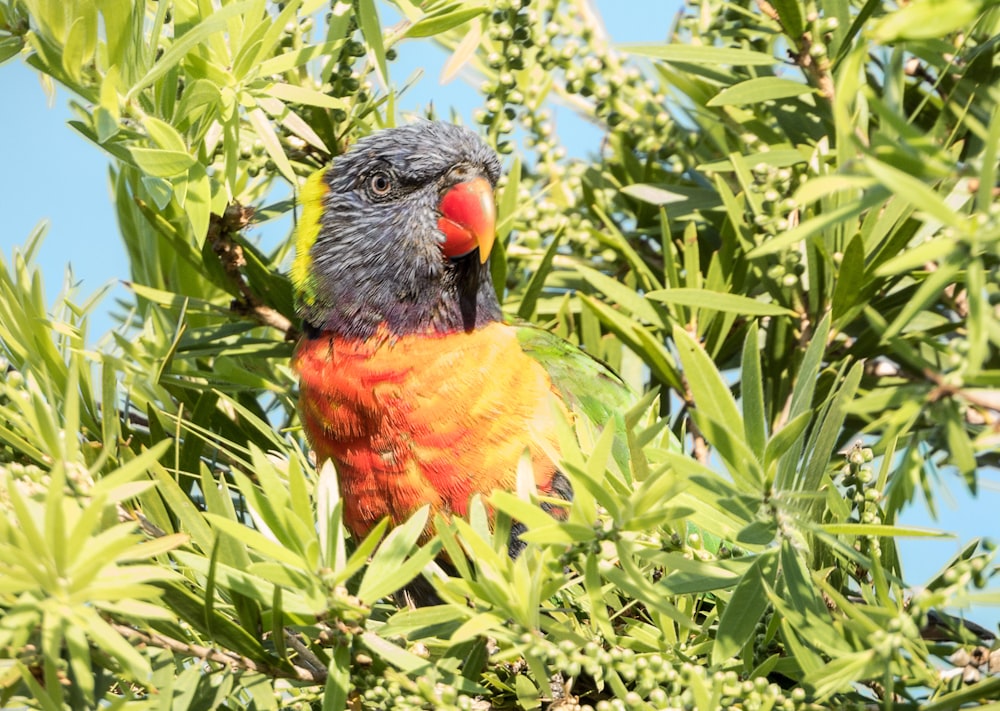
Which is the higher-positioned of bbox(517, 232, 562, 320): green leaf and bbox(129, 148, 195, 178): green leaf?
bbox(129, 148, 195, 178): green leaf

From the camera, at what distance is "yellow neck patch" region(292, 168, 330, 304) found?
2.29m

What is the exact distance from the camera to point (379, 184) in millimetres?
2352

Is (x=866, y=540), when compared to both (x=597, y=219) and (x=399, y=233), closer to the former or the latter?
(x=597, y=219)

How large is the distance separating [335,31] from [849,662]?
1.17 m

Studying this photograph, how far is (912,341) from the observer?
1.86 metres

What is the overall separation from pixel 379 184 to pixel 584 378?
0.69m

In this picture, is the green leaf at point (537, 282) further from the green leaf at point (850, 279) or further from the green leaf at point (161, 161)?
the green leaf at point (161, 161)

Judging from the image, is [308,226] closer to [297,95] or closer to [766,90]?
[297,95]

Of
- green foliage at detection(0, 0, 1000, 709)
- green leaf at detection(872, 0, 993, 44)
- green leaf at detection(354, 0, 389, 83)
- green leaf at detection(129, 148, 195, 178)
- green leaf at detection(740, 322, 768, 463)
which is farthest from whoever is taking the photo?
green leaf at detection(354, 0, 389, 83)

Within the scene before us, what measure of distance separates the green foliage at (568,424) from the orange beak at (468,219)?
67 millimetres

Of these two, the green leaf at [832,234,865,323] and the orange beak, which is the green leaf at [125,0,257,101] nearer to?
the orange beak

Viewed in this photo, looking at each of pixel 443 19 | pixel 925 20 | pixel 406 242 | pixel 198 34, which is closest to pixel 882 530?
pixel 925 20

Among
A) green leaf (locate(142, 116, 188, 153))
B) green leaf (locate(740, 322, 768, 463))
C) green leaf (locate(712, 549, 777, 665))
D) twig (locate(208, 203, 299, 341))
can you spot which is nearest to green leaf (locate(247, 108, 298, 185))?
green leaf (locate(142, 116, 188, 153))

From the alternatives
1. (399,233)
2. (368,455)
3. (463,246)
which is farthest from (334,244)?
(368,455)
